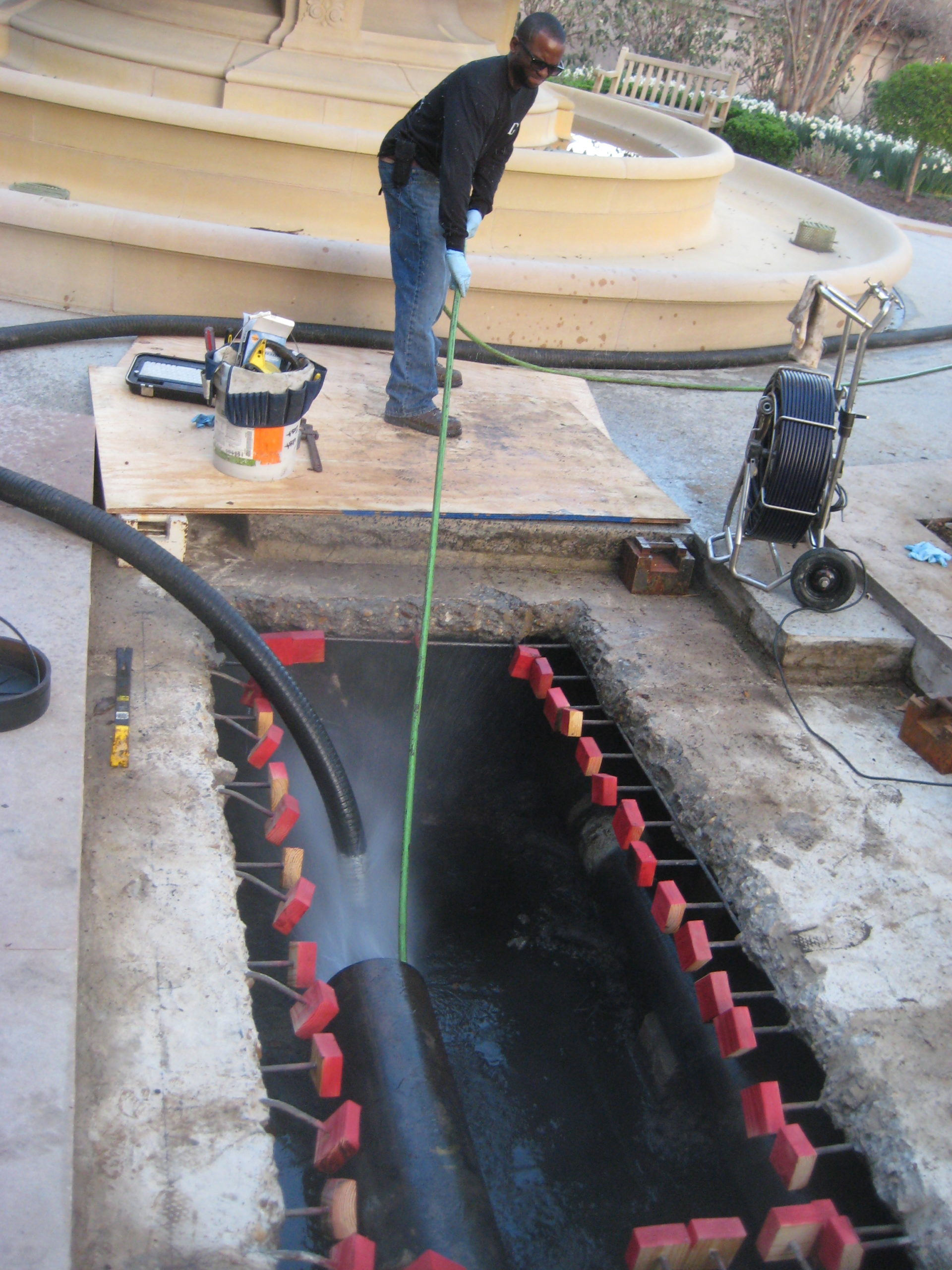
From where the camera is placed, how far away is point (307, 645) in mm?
3488

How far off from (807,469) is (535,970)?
2058 mm

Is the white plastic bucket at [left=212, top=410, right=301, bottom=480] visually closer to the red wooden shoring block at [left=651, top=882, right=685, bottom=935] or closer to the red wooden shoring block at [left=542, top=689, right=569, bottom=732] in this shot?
the red wooden shoring block at [left=542, top=689, right=569, bottom=732]

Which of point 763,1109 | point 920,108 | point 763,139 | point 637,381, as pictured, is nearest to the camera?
point 763,1109

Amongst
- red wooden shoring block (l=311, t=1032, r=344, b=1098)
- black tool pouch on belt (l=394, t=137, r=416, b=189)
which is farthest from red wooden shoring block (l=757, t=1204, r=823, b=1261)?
black tool pouch on belt (l=394, t=137, r=416, b=189)

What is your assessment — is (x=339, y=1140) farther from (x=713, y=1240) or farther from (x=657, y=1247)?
(x=713, y=1240)

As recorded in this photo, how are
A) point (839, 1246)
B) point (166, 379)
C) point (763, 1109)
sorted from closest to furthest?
point (839, 1246) → point (763, 1109) → point (166, 379)

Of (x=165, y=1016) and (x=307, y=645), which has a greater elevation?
(x=165, y=1016)

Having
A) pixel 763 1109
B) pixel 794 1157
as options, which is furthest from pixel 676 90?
pixel 794 1157

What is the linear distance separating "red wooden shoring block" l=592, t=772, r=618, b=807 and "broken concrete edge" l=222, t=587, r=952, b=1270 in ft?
0.44

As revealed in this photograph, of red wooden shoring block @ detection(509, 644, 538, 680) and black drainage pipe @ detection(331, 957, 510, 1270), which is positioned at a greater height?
red wooden shoring block @ detection(509, 644, 538, 680)

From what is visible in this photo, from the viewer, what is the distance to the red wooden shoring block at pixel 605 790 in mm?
3240

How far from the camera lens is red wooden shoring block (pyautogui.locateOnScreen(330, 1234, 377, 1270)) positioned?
6.12 ft

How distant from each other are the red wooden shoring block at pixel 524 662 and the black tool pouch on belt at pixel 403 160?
71.4 inches

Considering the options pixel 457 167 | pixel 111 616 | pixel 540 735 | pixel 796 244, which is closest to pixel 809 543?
pixel 540 735
